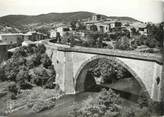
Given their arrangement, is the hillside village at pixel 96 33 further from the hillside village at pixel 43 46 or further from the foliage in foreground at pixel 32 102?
the foliage in foreground at pixel 32 102

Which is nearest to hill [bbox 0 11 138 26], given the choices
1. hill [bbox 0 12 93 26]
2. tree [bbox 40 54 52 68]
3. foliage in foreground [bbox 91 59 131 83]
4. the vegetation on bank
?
hill [bbox 0 12 93 26]

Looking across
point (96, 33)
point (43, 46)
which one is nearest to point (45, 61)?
point (43, 46)

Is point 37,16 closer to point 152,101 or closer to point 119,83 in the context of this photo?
point 152,101

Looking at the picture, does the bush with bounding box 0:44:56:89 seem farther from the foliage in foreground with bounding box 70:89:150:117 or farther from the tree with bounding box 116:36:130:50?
the tree with bounding box 116:36:130:50

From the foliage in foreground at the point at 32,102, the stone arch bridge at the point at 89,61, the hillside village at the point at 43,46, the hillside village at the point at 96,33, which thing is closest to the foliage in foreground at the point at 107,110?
the hillside village at the point at 43,46

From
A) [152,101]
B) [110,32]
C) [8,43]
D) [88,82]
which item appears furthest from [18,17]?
[88,82]

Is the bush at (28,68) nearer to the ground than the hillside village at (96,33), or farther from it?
nearer to the ground

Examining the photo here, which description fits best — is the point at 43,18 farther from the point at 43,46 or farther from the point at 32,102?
the point at 32,102

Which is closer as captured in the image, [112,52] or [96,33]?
[96,33]

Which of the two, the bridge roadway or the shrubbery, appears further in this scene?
the bridge roadway
